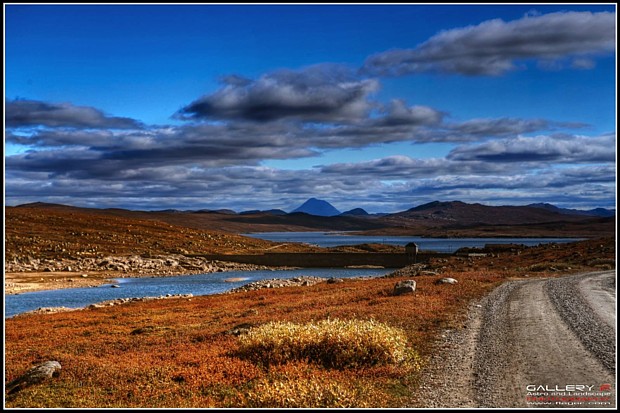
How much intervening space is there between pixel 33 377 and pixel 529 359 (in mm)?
16882

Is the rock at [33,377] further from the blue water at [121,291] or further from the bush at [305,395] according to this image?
the blue water at [121,291]

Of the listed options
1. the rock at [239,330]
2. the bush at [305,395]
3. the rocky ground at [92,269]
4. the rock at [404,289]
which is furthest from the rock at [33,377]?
the rocky ground at [92,269]

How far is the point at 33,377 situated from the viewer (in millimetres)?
16875

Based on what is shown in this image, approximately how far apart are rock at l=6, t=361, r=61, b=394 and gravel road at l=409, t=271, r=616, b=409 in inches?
481

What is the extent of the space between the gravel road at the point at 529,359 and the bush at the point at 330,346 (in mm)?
1687

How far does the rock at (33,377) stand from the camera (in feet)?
54.1

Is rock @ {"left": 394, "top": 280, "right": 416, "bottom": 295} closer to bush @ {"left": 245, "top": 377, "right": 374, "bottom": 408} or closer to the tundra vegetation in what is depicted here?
the tundra vegetation

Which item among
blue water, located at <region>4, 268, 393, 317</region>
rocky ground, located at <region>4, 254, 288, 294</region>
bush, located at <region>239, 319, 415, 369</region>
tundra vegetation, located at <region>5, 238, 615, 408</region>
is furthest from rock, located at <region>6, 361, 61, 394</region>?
rocky ground, located at <region>4, 254, 288, 294</region>

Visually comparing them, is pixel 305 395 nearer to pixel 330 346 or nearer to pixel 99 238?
pixel 330 346

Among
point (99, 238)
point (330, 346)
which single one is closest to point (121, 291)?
point (330, 346)

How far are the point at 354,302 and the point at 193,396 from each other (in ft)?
74.7

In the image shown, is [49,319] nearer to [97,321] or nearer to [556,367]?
[97,321]

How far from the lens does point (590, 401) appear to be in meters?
13.4

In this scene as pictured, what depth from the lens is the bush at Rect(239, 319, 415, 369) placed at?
17688mm
